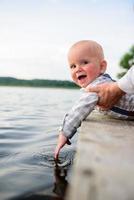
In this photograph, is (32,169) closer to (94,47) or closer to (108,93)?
(108,93)

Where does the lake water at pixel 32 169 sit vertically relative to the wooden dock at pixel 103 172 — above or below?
below

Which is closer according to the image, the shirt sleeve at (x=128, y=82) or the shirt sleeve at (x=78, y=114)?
the shirt sleeve at (x=128, y=82)

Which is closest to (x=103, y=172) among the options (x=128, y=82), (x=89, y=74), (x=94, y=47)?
(x=128, y=82)

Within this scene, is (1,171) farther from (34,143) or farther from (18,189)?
(34,143)

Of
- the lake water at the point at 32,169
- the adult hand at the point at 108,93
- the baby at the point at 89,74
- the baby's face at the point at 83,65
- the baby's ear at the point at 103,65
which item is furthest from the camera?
the baby's ear at the point at 103,65

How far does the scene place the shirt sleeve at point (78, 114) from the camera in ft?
9.86

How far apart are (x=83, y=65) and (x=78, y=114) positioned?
73cm

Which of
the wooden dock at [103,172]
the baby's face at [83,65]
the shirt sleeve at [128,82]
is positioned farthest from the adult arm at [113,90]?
the wooden dock at [103,172]

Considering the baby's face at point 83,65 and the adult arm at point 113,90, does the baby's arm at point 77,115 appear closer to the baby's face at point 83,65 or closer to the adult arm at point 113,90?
the adult arm at point 113,90

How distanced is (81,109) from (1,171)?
0.87 metres

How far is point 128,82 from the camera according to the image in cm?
275

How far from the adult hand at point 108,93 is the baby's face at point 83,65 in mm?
492

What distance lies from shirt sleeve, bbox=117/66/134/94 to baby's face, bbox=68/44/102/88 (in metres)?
0.78

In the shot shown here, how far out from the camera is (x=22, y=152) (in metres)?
3.72
